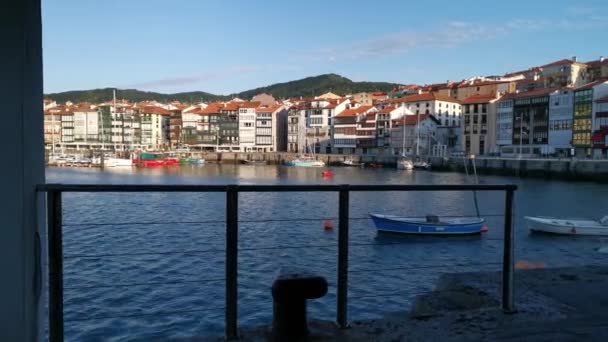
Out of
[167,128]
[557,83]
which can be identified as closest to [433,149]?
[557,83]

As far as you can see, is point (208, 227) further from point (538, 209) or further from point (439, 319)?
point (538, 209)

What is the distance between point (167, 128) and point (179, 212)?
365 ft

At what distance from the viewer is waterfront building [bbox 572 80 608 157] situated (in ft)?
238

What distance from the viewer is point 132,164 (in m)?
87.9

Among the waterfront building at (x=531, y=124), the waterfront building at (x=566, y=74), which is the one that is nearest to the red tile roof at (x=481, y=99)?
the waterfront building at (x=531, y=124)

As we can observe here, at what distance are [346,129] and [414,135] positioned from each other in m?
15.3

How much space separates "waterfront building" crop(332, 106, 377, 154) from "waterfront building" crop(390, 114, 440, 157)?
8704 mm

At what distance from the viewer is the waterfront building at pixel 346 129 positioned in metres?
104

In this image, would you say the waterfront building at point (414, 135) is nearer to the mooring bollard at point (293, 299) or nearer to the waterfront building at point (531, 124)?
the waterfront building at point (531, 124)

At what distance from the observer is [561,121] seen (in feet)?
255

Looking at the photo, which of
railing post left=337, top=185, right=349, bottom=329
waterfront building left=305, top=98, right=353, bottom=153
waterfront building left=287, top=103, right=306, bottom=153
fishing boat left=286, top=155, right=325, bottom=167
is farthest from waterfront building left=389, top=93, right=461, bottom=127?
railing post left=337, top=185, right=349, bottom=329

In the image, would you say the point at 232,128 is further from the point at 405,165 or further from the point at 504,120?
the point at 504,120

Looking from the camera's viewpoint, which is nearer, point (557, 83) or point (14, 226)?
point (14, 226)

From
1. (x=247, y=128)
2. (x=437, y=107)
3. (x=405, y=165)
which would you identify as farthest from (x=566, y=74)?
(x=247, y=128)
